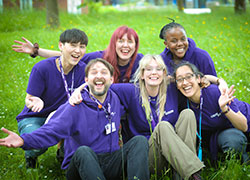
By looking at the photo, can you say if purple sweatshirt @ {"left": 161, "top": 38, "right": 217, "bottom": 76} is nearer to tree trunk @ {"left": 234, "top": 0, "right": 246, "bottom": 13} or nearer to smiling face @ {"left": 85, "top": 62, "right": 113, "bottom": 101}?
smiling face @ {"left": 85, "top": 62, "right": 113, "bottom": 101}

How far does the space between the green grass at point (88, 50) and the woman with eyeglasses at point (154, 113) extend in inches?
23.9

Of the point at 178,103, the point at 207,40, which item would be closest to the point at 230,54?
the point at 207,40

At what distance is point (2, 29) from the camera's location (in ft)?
39.6

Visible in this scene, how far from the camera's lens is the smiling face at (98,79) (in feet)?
11.6

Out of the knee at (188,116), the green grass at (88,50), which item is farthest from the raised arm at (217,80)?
the green grass at (88,50)

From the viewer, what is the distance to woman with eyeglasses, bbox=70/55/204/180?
3.52m

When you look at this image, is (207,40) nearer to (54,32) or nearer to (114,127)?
(54,32)

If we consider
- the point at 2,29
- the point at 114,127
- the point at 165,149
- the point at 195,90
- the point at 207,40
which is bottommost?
the point at 165,149

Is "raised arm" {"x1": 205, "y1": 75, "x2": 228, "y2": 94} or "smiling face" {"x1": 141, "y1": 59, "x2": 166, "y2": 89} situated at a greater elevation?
"smiling face" {"x1": 141, "y1": 59, "x2": 166, "y2": 89}

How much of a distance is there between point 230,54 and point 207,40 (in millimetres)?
1456

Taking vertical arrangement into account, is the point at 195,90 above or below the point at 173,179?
above

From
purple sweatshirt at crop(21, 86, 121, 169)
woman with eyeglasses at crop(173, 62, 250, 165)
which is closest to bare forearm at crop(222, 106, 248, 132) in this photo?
woman with eyeglasses at crop(173, 62, 250, 165)

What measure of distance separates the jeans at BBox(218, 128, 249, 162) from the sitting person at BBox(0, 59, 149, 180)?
46.1 inches

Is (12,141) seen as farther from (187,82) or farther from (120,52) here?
(120,52)
